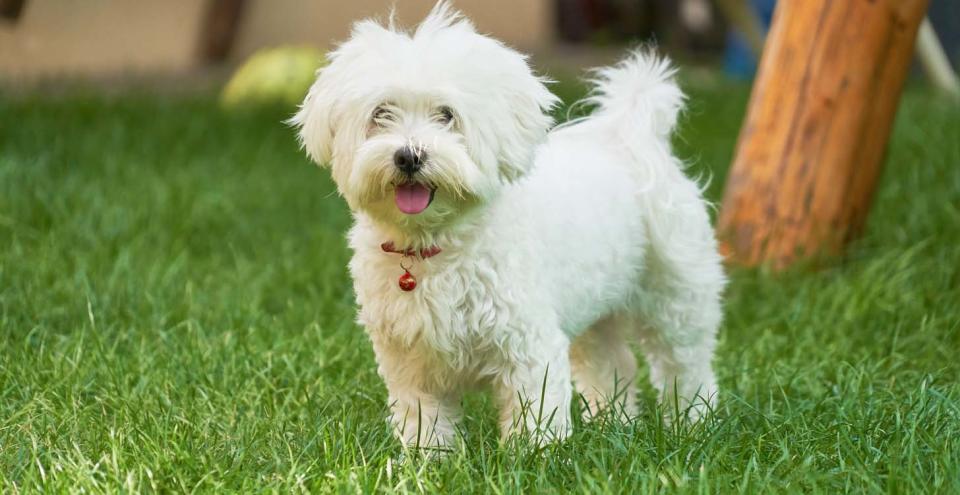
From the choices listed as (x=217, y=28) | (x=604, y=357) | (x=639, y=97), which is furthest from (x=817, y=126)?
(x=217, y=28)

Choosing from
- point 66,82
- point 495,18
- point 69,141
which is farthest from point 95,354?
point 495,18

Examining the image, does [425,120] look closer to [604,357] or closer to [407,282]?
[407,282]

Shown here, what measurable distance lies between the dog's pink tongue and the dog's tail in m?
1.07

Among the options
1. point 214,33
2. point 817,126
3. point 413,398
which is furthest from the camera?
point 214,33

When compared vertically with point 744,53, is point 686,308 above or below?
below

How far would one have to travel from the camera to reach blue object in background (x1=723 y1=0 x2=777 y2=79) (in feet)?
37.0

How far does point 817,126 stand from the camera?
5.34 m

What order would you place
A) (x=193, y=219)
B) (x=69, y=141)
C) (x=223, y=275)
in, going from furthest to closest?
1. (x=69, y=141)
2. (x=193, y=219)
3. (x=223, y=275)

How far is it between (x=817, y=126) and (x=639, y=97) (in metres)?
1.53

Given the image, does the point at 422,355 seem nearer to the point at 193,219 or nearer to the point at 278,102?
the point at 193,219

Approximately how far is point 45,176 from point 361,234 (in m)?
3.46

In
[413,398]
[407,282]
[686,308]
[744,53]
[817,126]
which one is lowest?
[413,398]

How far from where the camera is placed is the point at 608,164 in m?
3.90

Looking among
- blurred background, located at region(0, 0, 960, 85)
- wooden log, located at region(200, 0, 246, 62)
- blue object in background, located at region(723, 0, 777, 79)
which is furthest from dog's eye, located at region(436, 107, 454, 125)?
wooden log, located at region(200, 0, 246, 62)
